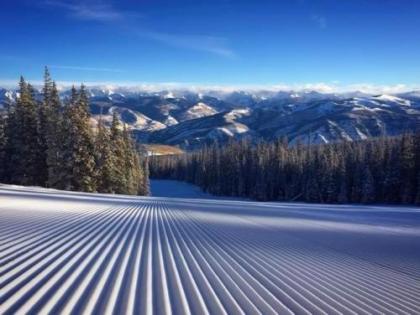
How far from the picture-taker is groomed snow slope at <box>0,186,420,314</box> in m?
6.64

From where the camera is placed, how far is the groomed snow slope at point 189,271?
Result: 6.64 m

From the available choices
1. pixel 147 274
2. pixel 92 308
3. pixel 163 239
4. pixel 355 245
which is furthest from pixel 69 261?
pixel 355 245

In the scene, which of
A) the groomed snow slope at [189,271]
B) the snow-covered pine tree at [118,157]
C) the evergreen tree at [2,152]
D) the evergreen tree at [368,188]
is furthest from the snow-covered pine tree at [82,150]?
the evergreen tree at [368,188]

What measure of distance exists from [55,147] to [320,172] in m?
52.1

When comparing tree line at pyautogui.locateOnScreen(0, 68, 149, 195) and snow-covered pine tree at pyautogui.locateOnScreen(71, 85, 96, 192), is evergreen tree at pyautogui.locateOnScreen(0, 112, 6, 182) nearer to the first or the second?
tree line at pyautogui.locateOnScreen(0, 68, 149, 195)

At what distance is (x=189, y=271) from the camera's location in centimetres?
905

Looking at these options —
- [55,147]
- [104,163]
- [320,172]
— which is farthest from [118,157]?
[320,172]

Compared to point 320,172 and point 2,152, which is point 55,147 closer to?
point 2,152

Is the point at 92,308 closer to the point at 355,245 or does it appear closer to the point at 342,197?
the point at 355,245

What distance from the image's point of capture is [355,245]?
618 inches

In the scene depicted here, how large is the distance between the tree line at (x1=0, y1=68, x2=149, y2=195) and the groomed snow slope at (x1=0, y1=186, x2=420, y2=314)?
965 inches

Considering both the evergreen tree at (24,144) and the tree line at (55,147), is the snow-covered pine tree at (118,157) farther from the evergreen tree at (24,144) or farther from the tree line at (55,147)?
the evergreen tree at (24,144)

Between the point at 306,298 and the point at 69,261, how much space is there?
500cm

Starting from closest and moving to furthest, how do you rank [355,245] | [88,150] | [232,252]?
[232,252] < [355,245] < [88,150]
